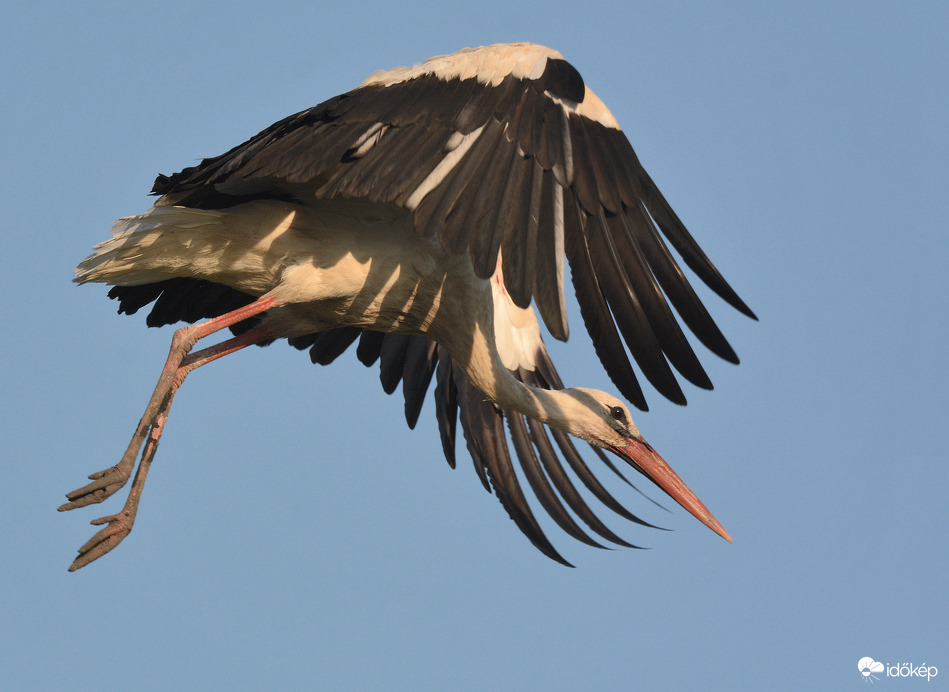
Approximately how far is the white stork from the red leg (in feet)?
0.04

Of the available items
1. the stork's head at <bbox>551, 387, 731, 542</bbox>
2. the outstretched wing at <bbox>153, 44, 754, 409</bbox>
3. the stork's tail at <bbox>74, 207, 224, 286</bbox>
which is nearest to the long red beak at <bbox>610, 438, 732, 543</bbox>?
the stork's head at <bbox>551, 387, 731, 542</bbox>

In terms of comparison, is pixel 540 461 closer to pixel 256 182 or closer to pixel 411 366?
pixel 411 366

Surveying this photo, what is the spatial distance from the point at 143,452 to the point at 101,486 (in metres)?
0.40

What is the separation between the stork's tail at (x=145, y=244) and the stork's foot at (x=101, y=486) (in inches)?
45.0

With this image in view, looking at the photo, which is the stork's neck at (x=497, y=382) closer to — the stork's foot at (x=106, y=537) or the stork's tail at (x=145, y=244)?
the stork's tail at (x=145, y=244)

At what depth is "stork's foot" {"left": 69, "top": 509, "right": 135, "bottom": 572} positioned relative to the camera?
22.1 ft

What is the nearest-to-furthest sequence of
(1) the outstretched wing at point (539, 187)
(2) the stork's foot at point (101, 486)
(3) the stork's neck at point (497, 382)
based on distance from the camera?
Result: 1. (1) the outstretched wing at point (539, 187)
2. (2) the stork's foot at point (101, 486)
3. (3) the stork's neck at point (497, 382)

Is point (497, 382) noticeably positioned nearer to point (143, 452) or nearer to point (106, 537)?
point (143, 452)

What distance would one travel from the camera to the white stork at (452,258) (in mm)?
5730

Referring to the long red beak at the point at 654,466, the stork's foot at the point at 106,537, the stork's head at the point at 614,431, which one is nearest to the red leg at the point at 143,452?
the stork's foot at the point at 106,537

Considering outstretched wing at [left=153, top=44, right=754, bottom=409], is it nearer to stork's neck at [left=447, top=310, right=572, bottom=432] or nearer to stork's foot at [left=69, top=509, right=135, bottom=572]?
stork's neck at [left=447, top=310, right=572, bottom=432]

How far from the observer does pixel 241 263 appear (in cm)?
727

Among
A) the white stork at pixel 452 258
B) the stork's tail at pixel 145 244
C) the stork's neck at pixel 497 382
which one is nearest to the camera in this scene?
the white stork at pixel 452 258

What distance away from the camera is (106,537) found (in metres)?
6.80
